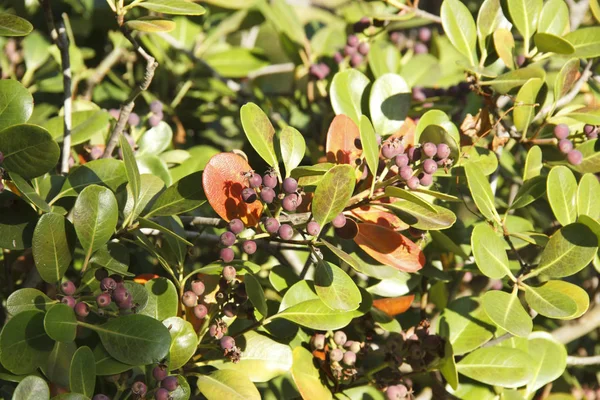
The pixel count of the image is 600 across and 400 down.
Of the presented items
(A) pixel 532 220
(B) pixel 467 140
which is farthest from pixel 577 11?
(B) pixel 467 140

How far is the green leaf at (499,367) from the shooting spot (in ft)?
4.32

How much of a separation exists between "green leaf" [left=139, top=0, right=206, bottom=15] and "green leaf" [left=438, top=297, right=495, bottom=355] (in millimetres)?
741

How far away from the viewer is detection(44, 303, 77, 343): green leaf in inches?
39.1

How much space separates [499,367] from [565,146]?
43 cm

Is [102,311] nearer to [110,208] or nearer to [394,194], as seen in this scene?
[110,208]

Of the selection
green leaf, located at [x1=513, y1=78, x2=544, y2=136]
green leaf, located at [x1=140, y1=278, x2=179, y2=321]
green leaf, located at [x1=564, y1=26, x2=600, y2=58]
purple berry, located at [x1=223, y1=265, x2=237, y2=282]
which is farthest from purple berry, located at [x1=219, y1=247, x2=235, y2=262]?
green leaf, located at [x1=564, y1=26, x2=600, y2=58]

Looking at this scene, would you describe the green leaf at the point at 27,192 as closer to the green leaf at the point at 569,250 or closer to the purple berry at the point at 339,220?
the purple berry at the point at 339,220

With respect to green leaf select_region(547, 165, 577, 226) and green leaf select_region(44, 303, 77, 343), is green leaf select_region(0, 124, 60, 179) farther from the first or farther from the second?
green leaf select_region(547, 165, 577, 226)

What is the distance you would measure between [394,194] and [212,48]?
110 cm

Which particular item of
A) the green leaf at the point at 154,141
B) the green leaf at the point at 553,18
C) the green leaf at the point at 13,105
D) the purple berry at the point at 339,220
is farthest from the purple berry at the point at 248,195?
the green leaf at the point at 553,18

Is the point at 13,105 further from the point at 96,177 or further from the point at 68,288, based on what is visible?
the point at 68,288

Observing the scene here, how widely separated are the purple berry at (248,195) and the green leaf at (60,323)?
0.30 meters

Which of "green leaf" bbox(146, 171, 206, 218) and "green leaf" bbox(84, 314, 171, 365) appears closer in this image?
"green leaf" bbox(84, 314, 171, 365)

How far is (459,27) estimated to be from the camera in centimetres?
143
